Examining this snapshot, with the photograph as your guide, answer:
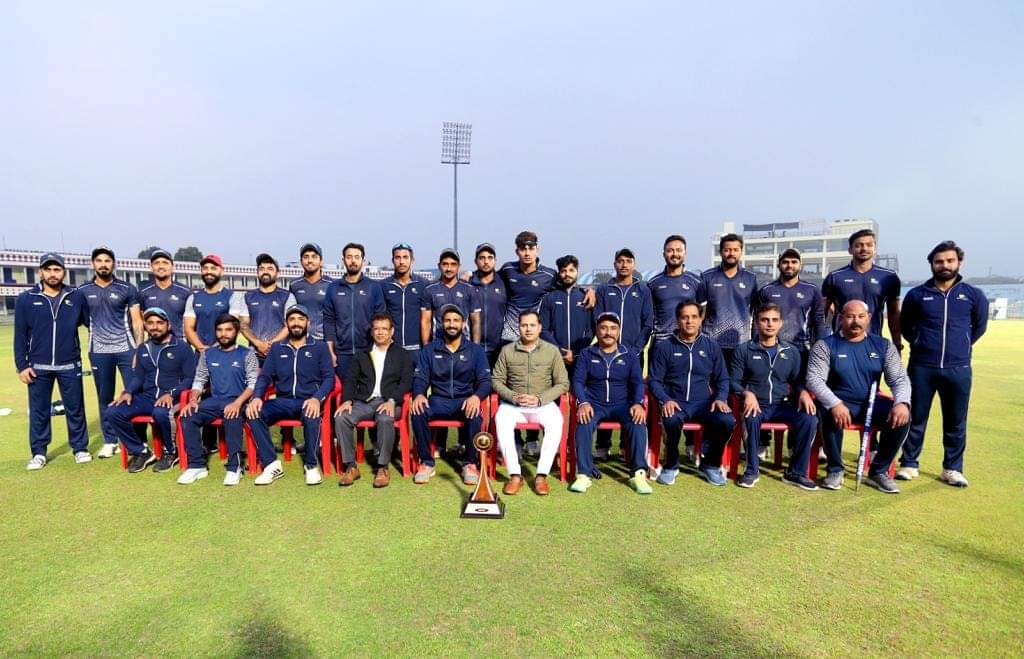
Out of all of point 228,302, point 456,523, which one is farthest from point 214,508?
point 228,302

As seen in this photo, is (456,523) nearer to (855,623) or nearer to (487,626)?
(487,626)

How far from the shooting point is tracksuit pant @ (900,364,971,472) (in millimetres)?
4273

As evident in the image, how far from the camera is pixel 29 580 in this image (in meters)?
2.88

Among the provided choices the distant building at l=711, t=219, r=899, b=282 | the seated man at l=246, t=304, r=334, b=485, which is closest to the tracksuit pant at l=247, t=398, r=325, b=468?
the seated man at l=246, t=304, r=334, b=485

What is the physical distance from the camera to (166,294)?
5.46 metres

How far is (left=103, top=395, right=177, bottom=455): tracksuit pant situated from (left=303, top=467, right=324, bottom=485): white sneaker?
141 centimetres

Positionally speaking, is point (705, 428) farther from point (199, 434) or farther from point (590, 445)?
point (199, 434)

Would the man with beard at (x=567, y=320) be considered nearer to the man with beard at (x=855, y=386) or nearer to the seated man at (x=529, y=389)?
the seated man at (x=529, y=389)

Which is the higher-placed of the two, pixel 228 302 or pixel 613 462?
pixel 228 302

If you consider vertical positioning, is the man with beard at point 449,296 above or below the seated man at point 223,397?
above

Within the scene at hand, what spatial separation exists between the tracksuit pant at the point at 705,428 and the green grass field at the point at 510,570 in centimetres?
26

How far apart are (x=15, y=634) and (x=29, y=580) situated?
0.56 meters

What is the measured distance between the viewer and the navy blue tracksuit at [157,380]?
15.6 feet

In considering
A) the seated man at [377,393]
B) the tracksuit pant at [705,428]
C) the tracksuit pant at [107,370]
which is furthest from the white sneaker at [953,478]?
the tracksuit pant at [107,370]
